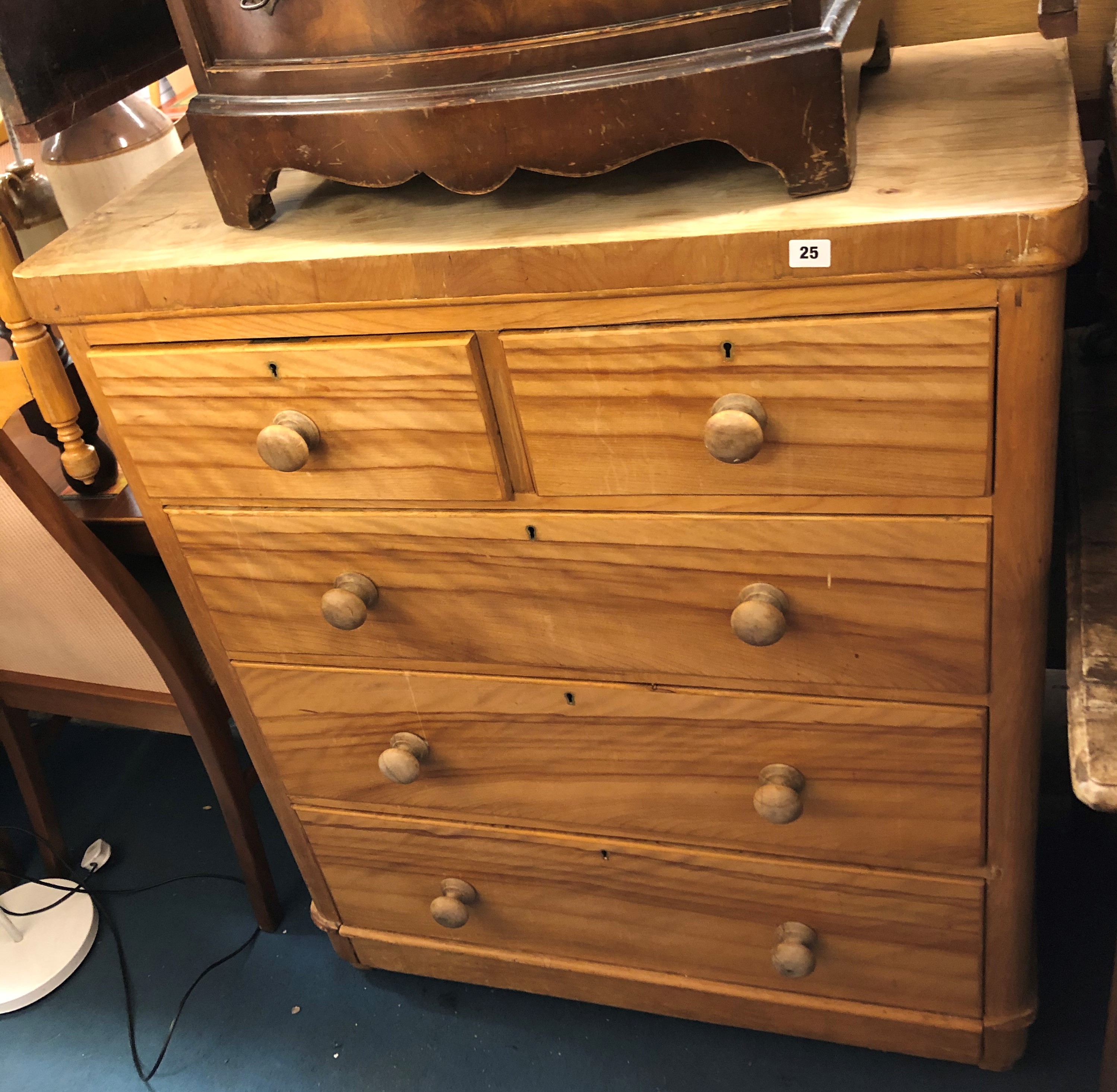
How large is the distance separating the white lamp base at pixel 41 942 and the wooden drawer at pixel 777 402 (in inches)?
46.0

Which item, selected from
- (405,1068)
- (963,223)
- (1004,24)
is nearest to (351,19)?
(963,223)

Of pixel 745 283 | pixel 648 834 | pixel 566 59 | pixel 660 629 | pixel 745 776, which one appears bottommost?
pixel 648 834

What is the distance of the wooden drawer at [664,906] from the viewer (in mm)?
1104

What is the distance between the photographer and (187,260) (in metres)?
0.89

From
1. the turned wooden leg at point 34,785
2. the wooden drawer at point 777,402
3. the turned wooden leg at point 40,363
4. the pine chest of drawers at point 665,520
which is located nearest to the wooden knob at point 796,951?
the pine chest of drawers at point 665,520

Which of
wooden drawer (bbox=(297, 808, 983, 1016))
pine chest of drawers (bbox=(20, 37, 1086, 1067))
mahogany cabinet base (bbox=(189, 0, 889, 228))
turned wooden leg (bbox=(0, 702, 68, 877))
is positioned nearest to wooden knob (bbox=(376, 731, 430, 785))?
pine chest of drawers (bbox=(20, 37, 1086, 1067))

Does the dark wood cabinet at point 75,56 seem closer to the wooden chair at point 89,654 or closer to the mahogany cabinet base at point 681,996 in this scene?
the wooden chair at point 89,654

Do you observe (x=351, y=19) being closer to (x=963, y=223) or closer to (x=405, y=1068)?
(x=963, y=223)

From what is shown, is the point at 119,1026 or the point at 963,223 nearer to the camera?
the point at 963,223

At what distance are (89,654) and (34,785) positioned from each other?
378 mm

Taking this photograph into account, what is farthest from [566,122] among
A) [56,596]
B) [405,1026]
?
[405,1026]

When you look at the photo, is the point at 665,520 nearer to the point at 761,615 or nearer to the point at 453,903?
the point at 761,615

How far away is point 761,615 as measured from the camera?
889 millimetres

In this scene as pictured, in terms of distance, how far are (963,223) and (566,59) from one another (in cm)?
31
